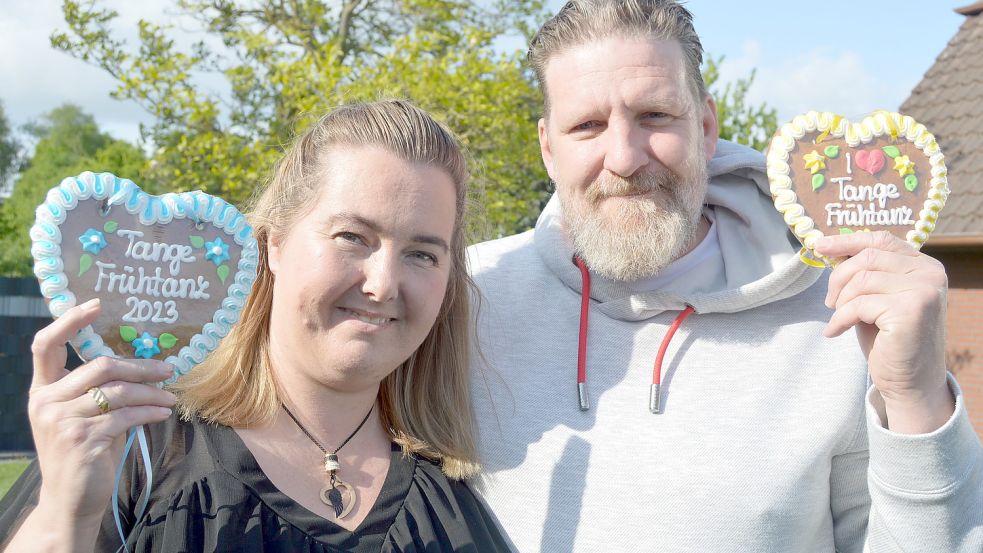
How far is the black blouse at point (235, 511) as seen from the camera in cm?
194

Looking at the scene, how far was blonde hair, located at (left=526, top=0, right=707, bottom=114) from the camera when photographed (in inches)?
101

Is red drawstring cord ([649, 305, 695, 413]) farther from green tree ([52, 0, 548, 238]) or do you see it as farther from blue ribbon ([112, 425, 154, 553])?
green tree ([52, 0, 548, 238])

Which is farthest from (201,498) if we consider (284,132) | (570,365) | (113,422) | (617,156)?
(284,132)

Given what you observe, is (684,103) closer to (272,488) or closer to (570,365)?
(570,365)

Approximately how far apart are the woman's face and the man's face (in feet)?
1.68

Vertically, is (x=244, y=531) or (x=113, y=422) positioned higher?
(x=113, y=422)

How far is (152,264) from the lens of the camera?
1962 millimetres

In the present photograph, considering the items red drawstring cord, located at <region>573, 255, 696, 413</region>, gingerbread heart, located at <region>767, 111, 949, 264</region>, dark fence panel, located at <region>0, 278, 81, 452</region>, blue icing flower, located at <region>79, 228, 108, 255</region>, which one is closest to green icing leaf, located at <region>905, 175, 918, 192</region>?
gingerbread heart, located at <region>767, 111, 949, 264</region>

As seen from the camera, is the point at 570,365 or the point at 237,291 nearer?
the point at 237,291

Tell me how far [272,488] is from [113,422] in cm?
59

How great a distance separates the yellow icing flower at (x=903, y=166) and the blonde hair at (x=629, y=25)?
60 cm

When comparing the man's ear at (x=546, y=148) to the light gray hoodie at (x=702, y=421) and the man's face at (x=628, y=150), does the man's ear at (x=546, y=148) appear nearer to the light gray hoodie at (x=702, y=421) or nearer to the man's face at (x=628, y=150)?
the man's face at (x=628, y=150)

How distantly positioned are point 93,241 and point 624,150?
1.41m

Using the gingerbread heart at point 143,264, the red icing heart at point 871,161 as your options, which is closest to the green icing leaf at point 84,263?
the gingerbread heart at point 143,264
